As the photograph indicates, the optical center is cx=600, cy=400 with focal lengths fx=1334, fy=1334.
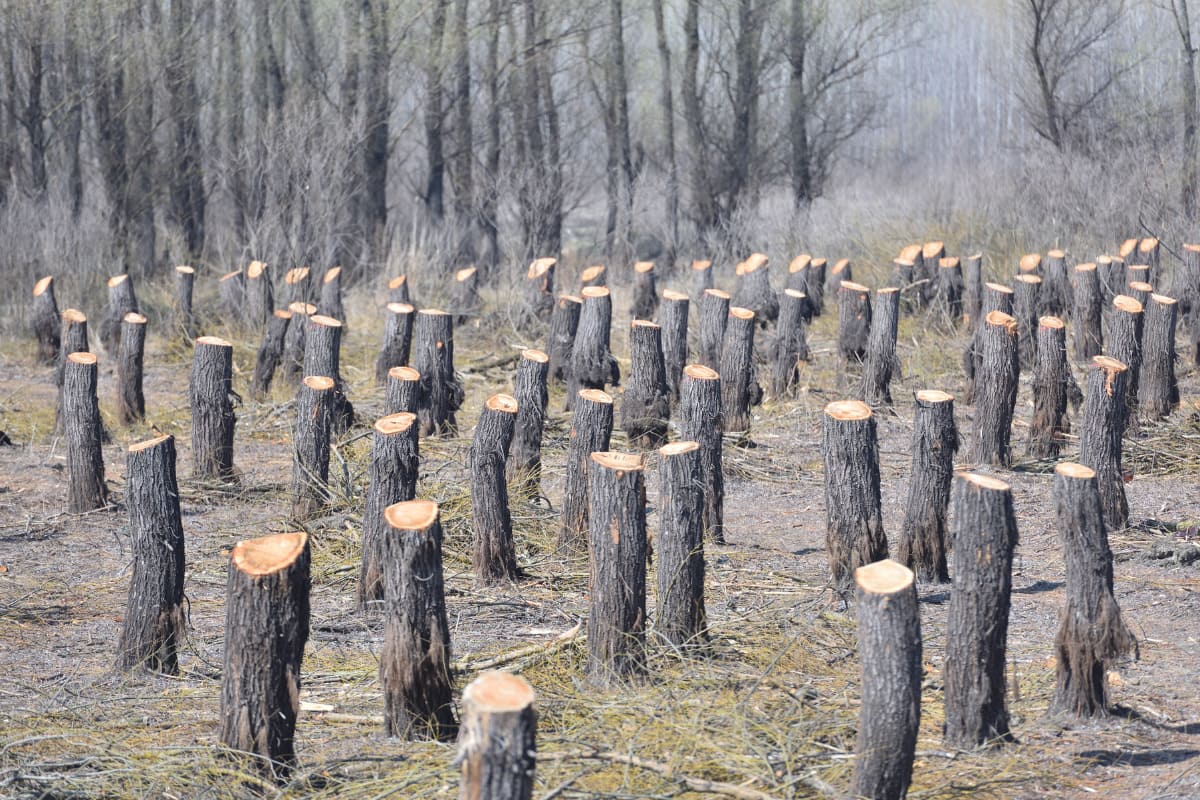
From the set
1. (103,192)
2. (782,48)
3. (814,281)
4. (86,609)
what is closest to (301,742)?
(86,609)

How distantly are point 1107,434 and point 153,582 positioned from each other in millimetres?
4840

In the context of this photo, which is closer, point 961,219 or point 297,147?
point 297,147

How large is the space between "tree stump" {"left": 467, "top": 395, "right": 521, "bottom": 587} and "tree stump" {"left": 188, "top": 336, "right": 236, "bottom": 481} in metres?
2.76

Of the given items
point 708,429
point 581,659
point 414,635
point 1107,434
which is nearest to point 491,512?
point 581,659

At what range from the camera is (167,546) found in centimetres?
→ 534

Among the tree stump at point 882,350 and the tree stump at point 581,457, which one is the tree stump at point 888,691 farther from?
the tree stump at point 882,350

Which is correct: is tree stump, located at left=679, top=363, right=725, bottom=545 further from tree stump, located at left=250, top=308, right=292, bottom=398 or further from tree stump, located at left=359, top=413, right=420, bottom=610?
tree stump, located at left=250, top=308, right=292, bottom=398

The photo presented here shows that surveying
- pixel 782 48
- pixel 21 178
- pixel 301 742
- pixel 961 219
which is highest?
pixel 782 48

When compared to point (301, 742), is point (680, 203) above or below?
above

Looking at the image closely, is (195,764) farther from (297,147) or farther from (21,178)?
(21,178)

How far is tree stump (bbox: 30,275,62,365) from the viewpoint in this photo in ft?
44.5

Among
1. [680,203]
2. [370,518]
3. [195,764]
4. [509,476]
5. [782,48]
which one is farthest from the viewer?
[680,203]

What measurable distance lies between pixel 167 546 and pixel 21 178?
1507cm

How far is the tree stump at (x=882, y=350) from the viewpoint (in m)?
10.6
